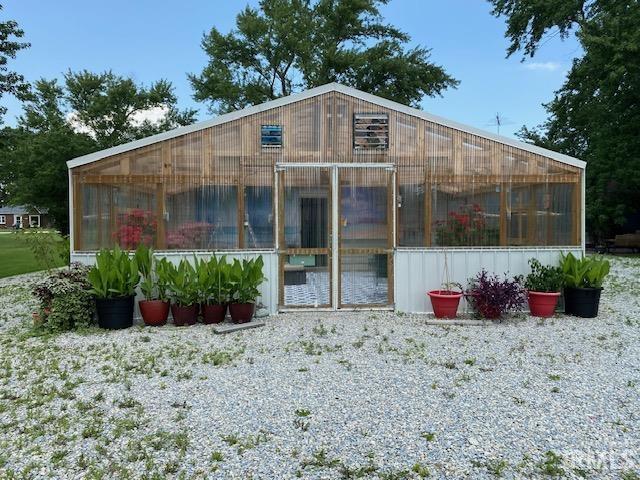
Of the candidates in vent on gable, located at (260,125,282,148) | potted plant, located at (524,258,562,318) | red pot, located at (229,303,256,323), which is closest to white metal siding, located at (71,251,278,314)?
red pot, located at (229,303,256,323)

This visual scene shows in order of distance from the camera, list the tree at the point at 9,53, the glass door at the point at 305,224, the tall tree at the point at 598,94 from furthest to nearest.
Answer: the tall tree at the point at 598,94 → the tree at the point at 9,53 → the glass door at the point at 305,224

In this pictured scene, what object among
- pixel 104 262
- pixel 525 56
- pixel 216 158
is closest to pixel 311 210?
pixel 216 158

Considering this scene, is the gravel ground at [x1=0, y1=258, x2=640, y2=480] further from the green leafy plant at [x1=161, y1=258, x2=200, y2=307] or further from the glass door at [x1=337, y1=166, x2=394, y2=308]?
the glass door at [x1=337, y1=166, x2=394, y2=308]

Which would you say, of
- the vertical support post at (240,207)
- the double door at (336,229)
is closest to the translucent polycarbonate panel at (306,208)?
the double door at (336,229)

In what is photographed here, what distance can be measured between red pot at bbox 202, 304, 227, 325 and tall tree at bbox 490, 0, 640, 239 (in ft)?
53.3

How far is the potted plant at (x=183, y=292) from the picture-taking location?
6.42m

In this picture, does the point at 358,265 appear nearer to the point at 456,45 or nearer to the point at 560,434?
the point at 560,434

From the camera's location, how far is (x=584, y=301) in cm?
702

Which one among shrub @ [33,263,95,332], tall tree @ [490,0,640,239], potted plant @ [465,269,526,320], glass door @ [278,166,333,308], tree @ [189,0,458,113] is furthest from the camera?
tree @ [189,0,458,113]

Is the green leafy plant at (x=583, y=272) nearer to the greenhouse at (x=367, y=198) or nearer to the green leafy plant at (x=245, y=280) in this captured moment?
the greenhouse at (x=367, y=198)

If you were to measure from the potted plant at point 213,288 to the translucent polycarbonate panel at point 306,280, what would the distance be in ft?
3.49

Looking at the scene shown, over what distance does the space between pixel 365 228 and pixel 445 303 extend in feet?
5.22

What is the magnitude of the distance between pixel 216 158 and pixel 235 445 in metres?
4.86

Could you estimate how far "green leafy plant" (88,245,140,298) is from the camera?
6188mm
